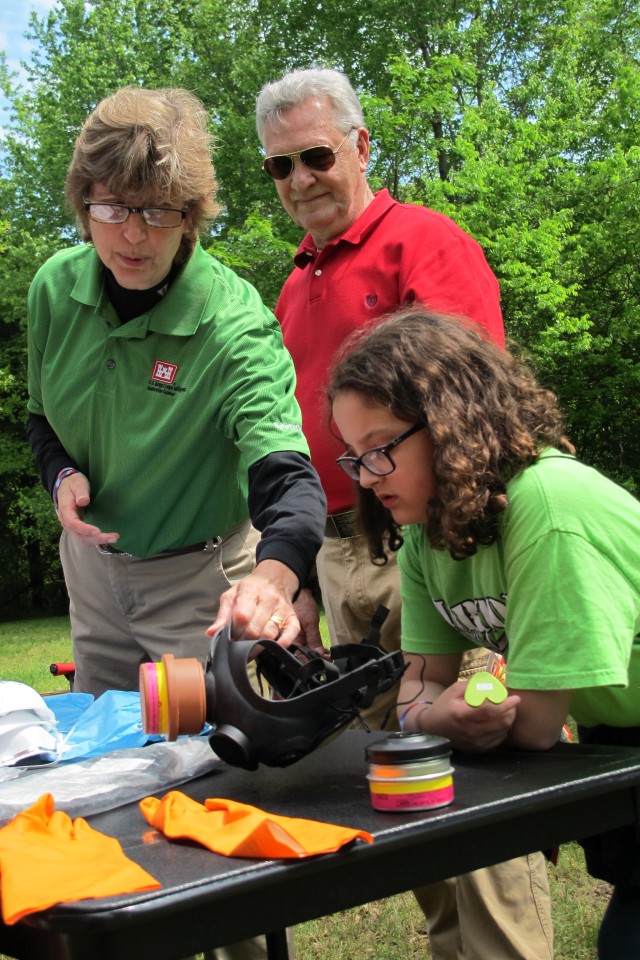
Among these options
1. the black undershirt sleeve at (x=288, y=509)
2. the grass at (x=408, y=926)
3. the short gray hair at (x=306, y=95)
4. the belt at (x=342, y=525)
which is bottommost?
the grass at (x=408, y=926)

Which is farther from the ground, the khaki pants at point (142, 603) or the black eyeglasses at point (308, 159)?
the black eyeglasses at point (308, 159)

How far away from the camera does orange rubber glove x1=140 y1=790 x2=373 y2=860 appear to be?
3.42ft

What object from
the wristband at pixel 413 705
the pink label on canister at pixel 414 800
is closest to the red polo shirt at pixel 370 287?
the wristband at pixel 413 705

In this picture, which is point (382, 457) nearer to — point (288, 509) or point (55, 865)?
point (288, 509)

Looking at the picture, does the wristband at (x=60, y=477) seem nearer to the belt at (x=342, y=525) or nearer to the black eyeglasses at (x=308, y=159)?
the belt at (x=342, y=525)

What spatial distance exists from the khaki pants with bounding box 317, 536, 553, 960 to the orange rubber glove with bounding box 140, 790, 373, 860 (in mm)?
650

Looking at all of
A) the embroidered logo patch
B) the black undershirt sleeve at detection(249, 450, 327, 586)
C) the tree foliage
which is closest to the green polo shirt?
the embroidered logo patch

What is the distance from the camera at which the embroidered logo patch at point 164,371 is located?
2.29m

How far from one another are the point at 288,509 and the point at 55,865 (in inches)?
37.3

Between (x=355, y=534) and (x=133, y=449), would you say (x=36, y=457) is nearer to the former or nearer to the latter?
(x=133, y=449)

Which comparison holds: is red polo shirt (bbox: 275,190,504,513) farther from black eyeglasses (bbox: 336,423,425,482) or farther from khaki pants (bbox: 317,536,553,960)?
black eyeglasses (bbox: 336,423,425,482)

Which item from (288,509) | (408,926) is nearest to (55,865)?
(288,509)

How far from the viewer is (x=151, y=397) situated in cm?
231

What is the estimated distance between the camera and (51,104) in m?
20.7
